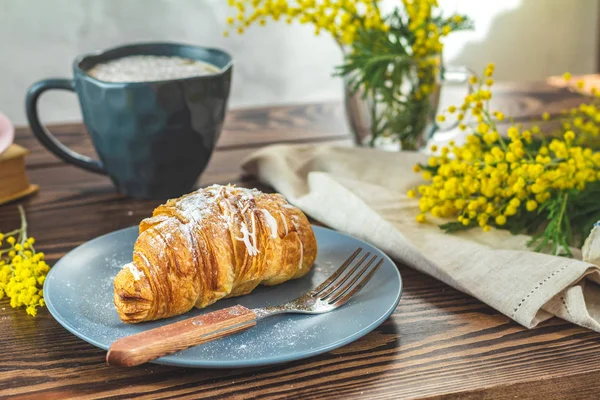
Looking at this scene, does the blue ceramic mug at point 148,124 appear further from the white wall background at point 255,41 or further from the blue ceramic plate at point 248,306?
the white wall background at point 255,41

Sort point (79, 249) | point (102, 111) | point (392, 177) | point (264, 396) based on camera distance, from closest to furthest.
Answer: point (264, 396) → point (79, 249) → point (102, 111) → point (392, 177)

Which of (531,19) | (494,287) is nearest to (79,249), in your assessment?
(494,287)

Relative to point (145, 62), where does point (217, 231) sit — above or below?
below

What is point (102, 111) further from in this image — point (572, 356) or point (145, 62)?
point (572, 356)

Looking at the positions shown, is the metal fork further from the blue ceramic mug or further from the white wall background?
the white wall background

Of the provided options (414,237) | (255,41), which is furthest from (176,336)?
(255,41)

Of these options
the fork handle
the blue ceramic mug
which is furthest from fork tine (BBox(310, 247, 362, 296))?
the blue ceramic mug

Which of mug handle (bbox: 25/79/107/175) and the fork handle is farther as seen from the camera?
mug handle (bbox: 25/79/107/175)
